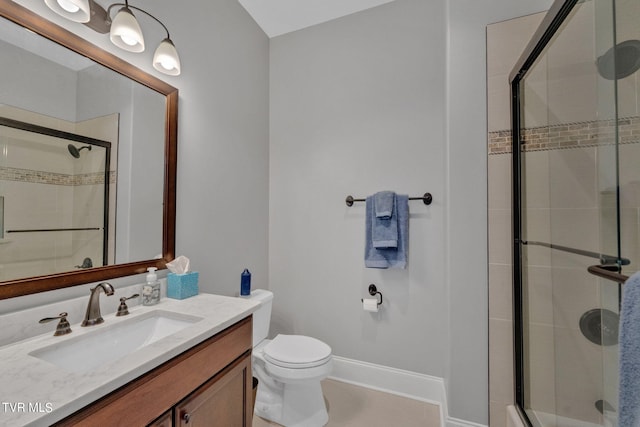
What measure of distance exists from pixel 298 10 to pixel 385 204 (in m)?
1.63

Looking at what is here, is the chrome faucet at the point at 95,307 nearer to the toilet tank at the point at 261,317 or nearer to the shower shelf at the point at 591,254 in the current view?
the toilet tank at the point at 261,317

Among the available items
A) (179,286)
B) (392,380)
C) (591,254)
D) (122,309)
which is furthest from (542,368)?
(122,309)

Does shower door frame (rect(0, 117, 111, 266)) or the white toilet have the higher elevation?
shower door frame (rect(0, 117, 111, 266))

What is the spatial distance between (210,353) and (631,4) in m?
1.84

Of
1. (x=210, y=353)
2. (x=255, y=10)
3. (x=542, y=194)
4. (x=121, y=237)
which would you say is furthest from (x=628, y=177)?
(x=255, y=10)

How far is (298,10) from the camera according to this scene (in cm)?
208

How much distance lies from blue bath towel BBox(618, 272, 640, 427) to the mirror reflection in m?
1.63

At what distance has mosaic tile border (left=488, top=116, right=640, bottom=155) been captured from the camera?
36.8 inches

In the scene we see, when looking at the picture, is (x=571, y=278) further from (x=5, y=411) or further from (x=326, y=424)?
(x=5, y=411)

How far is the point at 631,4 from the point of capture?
90 centimetres

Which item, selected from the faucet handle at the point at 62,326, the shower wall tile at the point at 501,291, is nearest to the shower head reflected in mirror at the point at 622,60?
the shower wall tile at the point at 501,291

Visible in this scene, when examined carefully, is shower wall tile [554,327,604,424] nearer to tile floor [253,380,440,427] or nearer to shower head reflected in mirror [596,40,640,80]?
tile floor [253,380,440,427]

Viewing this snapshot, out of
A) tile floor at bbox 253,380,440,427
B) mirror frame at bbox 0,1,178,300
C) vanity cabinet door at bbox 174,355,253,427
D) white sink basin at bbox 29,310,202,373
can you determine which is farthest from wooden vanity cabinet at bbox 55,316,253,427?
tile floor at bbox 253,380,440,427

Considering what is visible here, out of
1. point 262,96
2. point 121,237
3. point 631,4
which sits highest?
point 262,96
